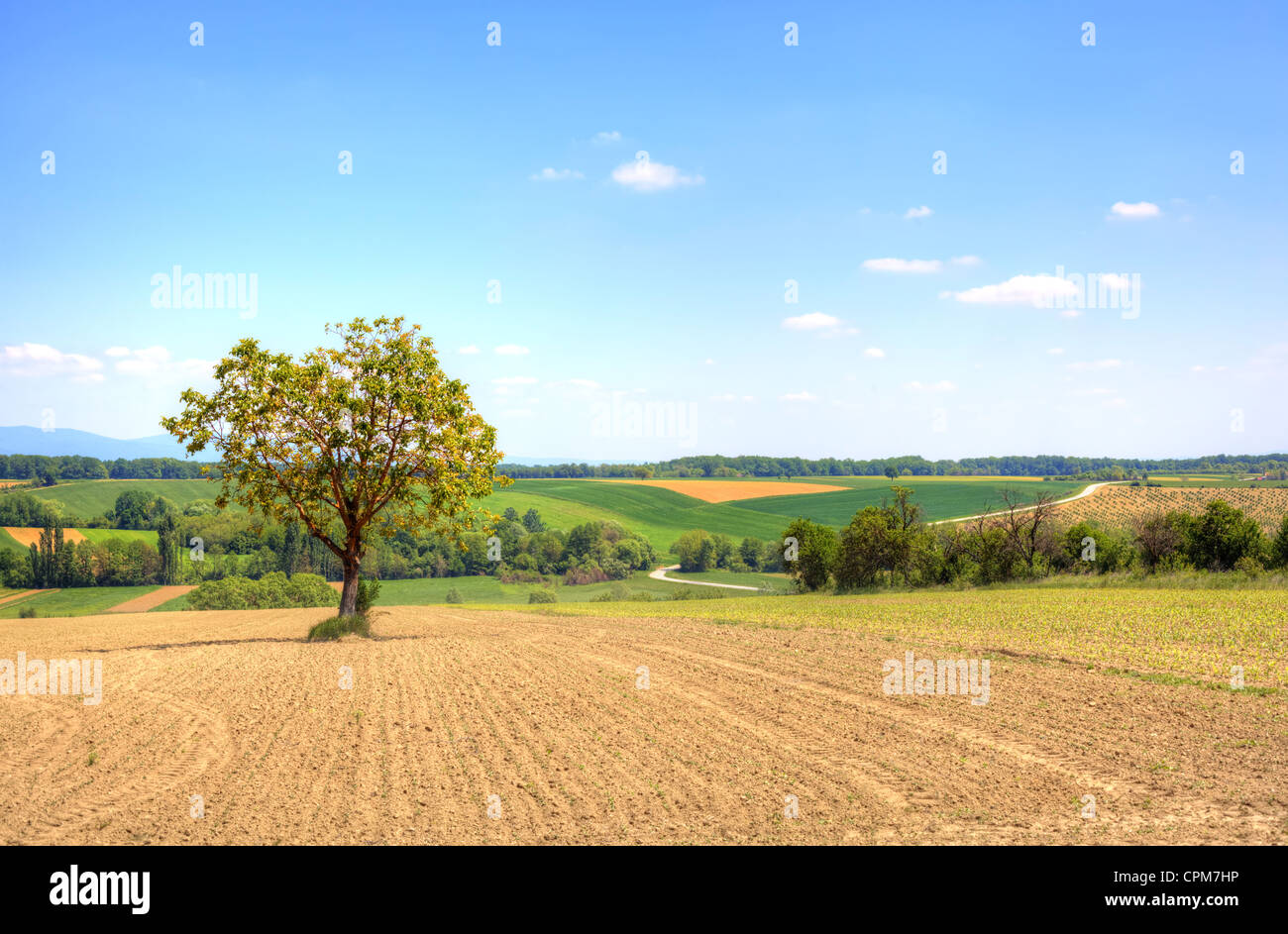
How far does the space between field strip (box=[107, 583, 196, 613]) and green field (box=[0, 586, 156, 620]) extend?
111 centimetres

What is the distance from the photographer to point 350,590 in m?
31.9

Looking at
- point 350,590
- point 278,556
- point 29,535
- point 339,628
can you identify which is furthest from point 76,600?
point 339,628

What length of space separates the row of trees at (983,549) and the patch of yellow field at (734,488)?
91535 mm

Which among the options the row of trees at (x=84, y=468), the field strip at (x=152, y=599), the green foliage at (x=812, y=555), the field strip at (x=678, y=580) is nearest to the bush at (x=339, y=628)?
the green foliage at (x=812, y=555)

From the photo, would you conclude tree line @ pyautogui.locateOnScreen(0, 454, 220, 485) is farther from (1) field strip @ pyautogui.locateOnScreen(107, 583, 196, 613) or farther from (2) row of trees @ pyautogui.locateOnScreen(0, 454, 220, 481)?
(1) field strip @ pyautogui.locateOnScreen(107, 583, 196, 613)

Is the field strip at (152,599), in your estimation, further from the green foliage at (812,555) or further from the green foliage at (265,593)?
the green foliage at (812,555)

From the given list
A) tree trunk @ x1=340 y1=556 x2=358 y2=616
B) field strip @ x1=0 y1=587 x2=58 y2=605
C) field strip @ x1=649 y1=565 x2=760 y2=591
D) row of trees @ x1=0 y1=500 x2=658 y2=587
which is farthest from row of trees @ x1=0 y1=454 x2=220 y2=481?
tree trunk @ x1=340 y1=556 x2=358 y2=616

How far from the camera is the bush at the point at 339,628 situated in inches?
1213

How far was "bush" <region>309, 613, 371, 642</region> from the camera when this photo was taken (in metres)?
30.8

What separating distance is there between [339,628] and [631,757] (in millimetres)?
20947

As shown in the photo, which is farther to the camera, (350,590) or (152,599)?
(152,599)

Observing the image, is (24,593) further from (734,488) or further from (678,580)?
(734,488)

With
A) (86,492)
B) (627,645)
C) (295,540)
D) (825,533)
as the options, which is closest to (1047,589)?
(825,533)

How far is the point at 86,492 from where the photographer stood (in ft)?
455
